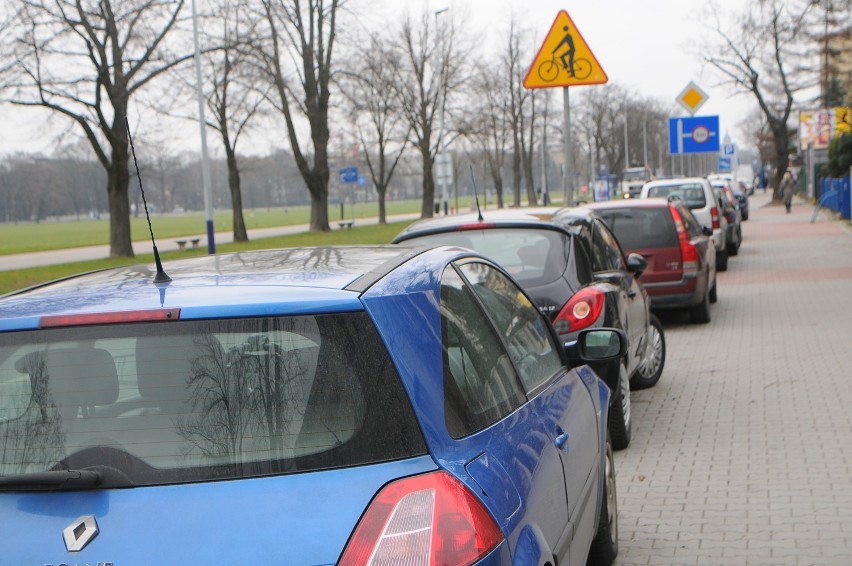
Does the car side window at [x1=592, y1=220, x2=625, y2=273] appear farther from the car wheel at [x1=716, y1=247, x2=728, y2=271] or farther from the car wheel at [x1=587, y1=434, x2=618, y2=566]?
the car wheel at [x1=716, y1=247, x2=728, y2=271]

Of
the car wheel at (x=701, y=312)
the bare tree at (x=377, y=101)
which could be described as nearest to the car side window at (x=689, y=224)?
the car wheel at (x=701, y=312)

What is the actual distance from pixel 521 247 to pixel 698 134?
82.8ft

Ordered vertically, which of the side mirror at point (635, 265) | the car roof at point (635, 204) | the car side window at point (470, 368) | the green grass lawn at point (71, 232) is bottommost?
the green grass lawn at point (71, 232)

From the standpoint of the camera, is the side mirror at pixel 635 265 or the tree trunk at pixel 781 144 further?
the tree trunk at pixel 781 144

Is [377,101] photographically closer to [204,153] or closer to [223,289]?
[204,153]

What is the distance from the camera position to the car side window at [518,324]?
3621 millimetres

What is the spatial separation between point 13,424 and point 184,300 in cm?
50

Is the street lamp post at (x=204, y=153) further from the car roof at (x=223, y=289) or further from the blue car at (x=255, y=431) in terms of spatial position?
the blue car at (x=255, y=431)

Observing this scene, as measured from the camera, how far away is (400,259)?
125 inches

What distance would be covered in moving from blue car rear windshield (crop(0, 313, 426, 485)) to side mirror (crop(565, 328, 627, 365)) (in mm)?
2107

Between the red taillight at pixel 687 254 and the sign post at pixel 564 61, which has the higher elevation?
the sign post at pixel 564 61

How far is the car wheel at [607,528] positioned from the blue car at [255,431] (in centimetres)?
181

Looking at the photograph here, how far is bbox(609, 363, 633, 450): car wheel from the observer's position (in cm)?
695

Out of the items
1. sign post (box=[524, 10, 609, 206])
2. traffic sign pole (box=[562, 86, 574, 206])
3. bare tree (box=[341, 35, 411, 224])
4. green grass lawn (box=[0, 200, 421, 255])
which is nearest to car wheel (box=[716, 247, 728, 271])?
traffic sign pole (box=[562, 86, 574, 206])
